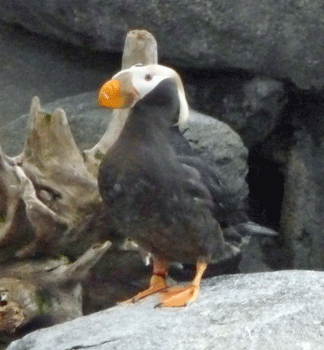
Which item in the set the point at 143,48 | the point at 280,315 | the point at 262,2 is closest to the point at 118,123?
the point at 143,48

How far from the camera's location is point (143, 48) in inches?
167

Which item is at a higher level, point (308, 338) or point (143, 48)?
point (143, 48)

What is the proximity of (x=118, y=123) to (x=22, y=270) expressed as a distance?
682 mm

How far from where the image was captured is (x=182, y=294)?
352cm

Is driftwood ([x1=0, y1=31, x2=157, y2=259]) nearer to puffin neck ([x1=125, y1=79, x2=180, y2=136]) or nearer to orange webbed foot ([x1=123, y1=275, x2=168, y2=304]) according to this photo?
orange webbed foot ([x1=123, y1=275, x2=168, y2=304])

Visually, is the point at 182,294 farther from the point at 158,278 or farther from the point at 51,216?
the point at 51,216

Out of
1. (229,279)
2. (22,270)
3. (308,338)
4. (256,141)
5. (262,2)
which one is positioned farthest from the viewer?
(256,141)

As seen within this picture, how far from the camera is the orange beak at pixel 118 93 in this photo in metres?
3.41

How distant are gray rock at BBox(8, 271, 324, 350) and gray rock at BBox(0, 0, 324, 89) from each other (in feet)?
4.91

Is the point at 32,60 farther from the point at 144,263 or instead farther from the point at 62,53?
the point at 144,263

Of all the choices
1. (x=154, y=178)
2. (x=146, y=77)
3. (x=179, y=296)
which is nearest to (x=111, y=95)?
(x=146, y=77)

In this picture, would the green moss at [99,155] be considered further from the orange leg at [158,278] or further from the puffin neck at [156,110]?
the puffin neck at [156,110]

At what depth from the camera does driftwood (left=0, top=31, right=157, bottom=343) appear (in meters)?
4.06

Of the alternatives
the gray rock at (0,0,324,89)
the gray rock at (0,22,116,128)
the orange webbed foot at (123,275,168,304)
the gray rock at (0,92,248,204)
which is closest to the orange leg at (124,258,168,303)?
the orange webbed foot at (123,275,168,304)
